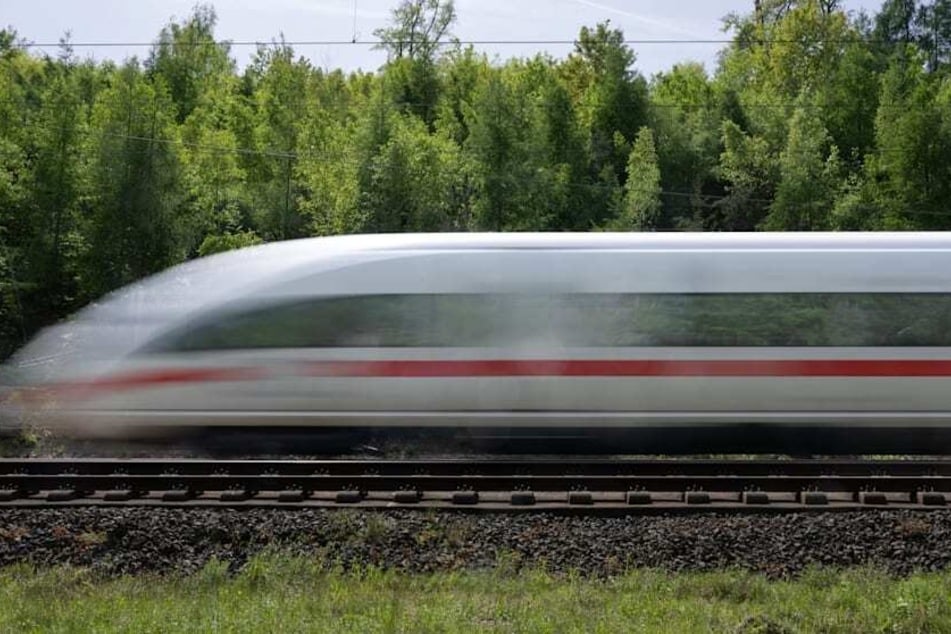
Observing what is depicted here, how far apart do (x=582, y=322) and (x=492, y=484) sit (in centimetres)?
174

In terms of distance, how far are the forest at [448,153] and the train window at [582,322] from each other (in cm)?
2683

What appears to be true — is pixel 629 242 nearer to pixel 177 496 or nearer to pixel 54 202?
pixel 177 496

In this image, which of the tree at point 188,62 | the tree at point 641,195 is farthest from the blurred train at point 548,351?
the tree at point 188,62

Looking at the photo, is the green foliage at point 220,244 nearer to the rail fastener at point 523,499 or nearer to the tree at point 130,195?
the tree at point 130,195

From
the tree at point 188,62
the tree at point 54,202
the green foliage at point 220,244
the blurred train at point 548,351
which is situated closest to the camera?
the blurred train at point 548,351

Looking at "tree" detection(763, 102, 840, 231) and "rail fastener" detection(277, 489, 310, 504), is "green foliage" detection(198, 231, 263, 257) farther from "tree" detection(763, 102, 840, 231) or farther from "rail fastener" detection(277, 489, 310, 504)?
"rail fastener" detection(277, 489, 310, 504)

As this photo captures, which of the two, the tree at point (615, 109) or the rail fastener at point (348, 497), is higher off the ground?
the tree at point (615, 109)

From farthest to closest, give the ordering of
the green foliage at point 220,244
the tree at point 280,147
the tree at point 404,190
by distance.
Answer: the tree at point 280,147 < the tree at point 404,190 < the green foliage at point 220,244

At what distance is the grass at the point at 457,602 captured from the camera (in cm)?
652

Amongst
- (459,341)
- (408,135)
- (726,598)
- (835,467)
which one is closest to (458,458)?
(459,341)

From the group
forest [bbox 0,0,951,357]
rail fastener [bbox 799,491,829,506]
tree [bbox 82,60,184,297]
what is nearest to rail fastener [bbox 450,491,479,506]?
rail fastener [bbox 799,491,829,506]

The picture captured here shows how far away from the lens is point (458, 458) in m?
11.5

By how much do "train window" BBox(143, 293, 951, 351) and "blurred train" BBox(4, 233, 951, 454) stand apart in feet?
0.05

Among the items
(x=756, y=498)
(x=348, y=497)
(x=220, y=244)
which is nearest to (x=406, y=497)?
(x=348, y=497)
